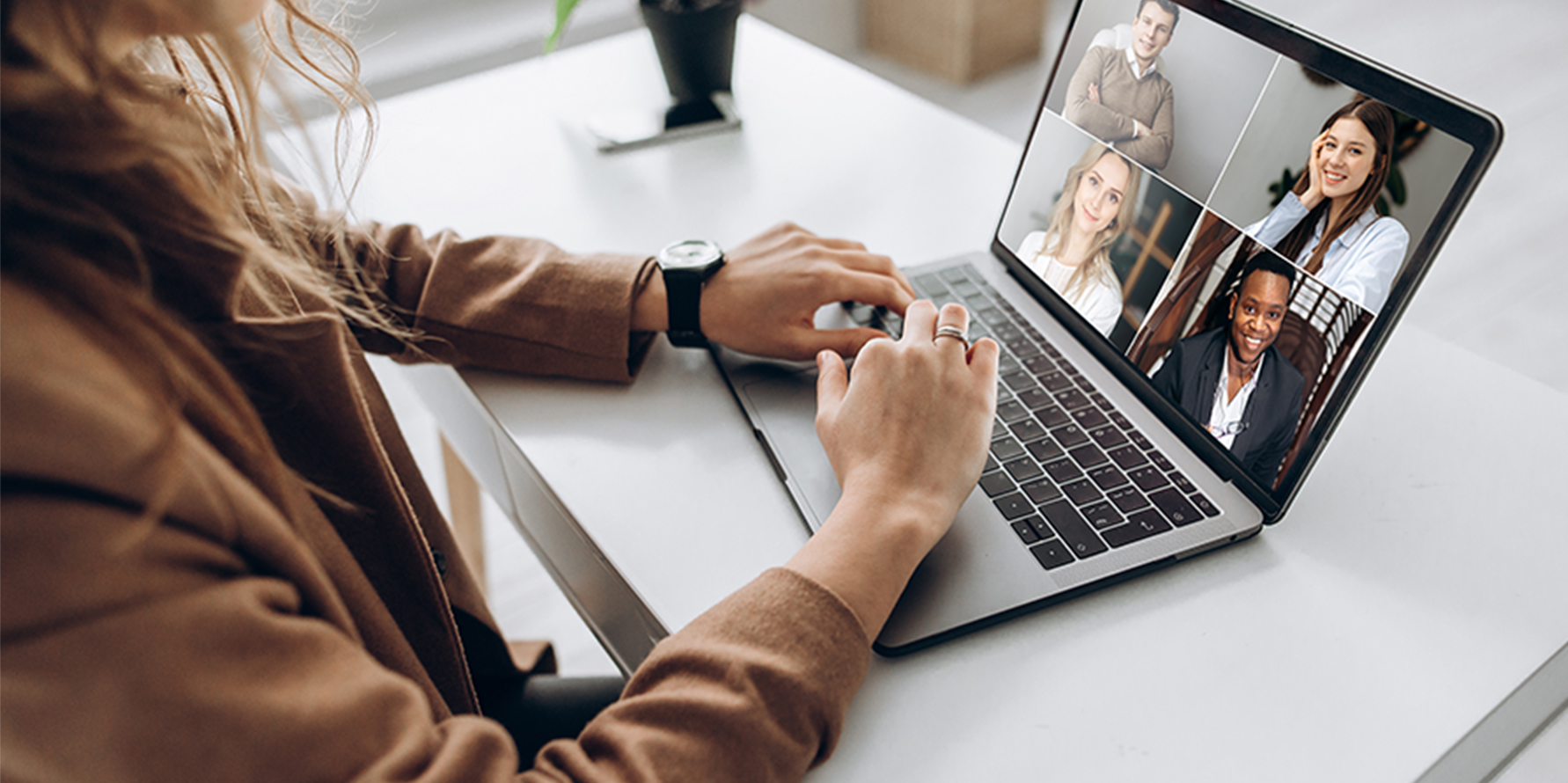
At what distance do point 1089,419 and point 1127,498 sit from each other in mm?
78

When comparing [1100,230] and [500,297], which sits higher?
[1100,230]

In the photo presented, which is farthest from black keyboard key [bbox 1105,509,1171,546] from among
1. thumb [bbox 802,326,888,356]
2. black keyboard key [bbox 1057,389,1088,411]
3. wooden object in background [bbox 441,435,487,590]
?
wooden object in background [bbox 441,435,487,590]

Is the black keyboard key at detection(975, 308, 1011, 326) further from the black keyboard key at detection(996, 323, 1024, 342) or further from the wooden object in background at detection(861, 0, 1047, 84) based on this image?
the wooden object in background at detection(861, 0, 1047, 84)

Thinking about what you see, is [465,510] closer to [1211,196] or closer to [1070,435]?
[1070,435]

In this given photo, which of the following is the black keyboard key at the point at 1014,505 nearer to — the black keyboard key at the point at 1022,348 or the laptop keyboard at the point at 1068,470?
the laptop keyboard at the point at 1068,470

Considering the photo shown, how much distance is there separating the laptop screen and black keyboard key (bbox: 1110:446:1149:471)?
4cm

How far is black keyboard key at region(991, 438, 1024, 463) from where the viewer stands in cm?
60

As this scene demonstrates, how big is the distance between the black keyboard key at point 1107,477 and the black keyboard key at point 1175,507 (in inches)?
0.8

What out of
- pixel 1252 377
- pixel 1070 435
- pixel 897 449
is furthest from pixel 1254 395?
pixel 897 449

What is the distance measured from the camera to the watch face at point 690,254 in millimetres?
735

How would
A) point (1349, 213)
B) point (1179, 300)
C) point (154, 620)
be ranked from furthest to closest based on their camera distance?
point (1179, 300) → point (1349, 213) → point (154, 620)

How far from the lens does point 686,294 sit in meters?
0.72

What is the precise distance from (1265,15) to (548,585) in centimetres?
127

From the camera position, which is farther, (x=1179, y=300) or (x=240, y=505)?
(x=1179, y=300)
